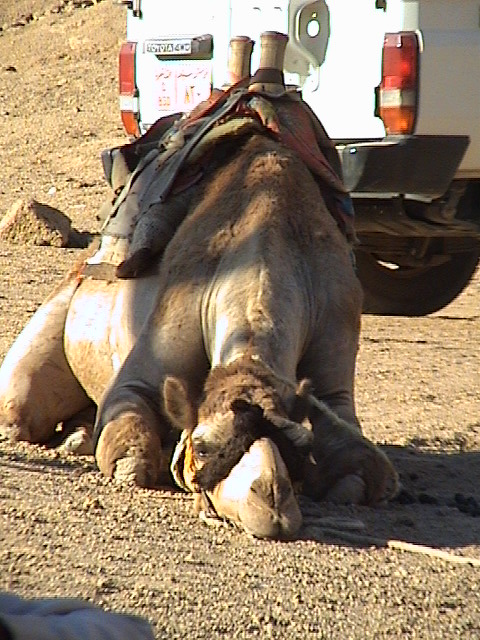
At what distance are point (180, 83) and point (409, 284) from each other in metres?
2.18

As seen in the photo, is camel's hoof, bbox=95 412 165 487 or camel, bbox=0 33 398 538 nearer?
camel, bbox=0 33 398 538

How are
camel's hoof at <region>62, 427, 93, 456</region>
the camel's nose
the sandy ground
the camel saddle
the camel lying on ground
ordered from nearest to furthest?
the sandy ground → the camel's nose → the camel lying on ground → the camel saddle → camel's hoof at <region>62, 427, 93, 456</region>

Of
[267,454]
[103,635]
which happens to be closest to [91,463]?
[267,454]

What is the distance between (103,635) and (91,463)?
4.21 m

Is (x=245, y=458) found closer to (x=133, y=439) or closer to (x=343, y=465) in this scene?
(x=343, y=465)

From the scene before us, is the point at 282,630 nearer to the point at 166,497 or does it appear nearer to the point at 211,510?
the point at 211,510

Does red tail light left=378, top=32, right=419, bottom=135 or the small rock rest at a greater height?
red tail light left=378, top=32, right=419, bottom=135

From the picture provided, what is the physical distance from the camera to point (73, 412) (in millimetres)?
6836

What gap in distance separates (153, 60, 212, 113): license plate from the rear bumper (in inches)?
63.2

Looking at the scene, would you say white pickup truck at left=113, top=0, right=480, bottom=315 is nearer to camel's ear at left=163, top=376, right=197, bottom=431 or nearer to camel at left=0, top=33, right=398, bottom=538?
camel at left=0, top=33, right=398, bottom=538

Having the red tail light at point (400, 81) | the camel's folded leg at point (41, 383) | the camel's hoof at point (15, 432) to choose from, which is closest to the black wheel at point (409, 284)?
the red tail light at point (400, 81)

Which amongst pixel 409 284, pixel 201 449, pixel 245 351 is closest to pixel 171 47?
pixel 409 284

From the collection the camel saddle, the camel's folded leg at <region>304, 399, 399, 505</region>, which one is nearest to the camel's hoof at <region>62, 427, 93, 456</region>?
the camel saddle

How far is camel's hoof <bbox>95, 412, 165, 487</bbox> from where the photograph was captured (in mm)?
5281
